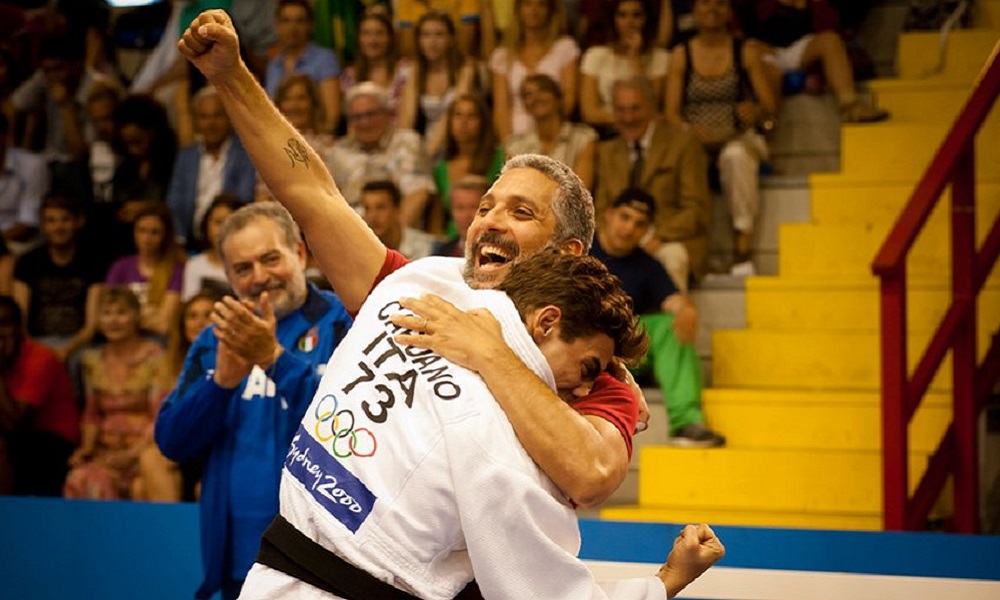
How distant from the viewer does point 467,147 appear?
689 cm

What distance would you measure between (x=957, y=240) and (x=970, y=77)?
7.32 ft

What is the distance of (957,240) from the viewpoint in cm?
505

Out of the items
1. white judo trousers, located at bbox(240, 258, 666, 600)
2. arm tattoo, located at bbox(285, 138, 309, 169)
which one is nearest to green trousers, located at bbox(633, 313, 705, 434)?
arm tattoo, located at bbox(285, 138, 309, 169)

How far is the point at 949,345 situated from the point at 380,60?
360 centimetres

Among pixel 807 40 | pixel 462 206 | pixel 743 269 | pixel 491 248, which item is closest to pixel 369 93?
pixel 462 206

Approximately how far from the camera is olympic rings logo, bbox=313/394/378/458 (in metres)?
2.20

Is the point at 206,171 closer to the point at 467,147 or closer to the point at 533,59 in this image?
the point at 467,147

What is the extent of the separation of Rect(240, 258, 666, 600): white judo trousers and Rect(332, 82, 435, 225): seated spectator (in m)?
4.52

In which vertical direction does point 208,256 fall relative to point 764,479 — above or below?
above

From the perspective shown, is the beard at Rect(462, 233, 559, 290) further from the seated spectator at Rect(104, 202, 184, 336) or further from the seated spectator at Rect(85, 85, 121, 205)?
the seated spectator at Rect(85, 85, 121, 205)

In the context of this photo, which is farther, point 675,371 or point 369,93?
point 369,93

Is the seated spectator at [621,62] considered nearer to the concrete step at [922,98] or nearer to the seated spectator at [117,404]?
the concrete step at [922,98]

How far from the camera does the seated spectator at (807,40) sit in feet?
22.5

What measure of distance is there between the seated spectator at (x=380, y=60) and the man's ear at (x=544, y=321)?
5.18 m
